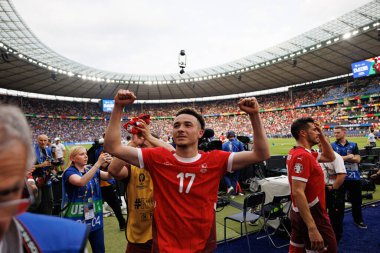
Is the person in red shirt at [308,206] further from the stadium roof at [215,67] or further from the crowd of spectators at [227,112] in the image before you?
the crowd of spectators at [227,112]

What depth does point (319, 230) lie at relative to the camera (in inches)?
110

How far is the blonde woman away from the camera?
3045mm

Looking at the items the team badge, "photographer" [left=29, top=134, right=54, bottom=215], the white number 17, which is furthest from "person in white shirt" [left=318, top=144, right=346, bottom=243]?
"photographer" [left=29, top=134, right=54, bottom=215]

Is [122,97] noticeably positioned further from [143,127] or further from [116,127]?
[143,127]

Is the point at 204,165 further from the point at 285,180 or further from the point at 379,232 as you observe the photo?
the point at 379,232

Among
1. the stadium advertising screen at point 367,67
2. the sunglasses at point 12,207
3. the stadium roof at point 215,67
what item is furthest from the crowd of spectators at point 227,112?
the sunglasses at point 12,207

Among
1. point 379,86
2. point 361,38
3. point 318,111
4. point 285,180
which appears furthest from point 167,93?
point 285,180

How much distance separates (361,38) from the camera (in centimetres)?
2688

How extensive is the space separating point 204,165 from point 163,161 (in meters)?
0.37

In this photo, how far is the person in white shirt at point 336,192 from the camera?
4004mm

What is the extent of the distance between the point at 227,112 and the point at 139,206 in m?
55.9

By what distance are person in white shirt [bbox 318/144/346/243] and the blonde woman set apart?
12.5 feet

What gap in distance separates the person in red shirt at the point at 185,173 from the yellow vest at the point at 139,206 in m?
0.81

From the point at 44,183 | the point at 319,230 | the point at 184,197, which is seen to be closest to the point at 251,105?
the point at 184,197
